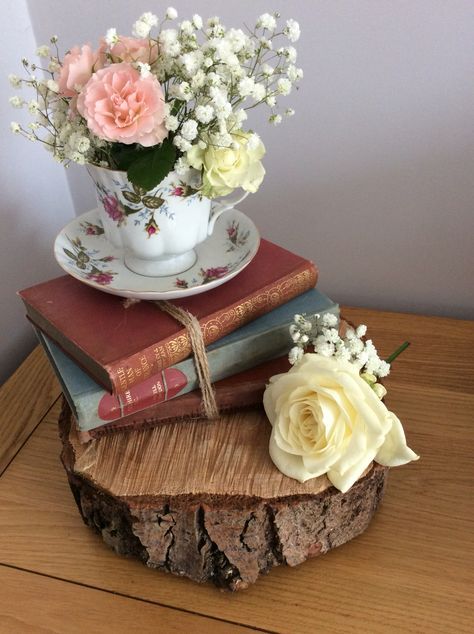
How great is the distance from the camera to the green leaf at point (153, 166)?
0.58m

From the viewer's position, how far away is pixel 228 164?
23.9 inches

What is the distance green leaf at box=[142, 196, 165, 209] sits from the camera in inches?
25.3

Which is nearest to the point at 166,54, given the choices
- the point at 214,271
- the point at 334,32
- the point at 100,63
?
the point at 100,63

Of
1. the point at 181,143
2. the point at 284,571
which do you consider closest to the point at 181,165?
the point at 181,143

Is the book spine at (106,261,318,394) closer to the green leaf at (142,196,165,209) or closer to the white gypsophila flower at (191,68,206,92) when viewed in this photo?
the green leaf at (142,196,165,209)

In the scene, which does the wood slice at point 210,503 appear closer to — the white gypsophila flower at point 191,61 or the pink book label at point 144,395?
the pink book label at point 144,395

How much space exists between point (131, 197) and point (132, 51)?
142 mm

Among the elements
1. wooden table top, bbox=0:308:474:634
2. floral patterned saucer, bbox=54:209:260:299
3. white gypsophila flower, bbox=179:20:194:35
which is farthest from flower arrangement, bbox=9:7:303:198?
wooden table top, bbox=0:308:474:634

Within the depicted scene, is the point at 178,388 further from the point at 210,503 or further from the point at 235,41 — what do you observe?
the point at 235,41

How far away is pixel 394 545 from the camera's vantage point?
2.20 ft

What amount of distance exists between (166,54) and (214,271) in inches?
9.9

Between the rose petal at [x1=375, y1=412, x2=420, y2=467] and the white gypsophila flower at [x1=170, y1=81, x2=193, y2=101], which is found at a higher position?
the white gypsophila flower at [x1=170, y1=81, x2=193, y2=101]

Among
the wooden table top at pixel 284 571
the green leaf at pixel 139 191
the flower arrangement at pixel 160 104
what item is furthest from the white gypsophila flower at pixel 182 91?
the wooden table top at pixel 284 571

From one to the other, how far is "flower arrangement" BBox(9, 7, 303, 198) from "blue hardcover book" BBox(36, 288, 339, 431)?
16 centimetres
